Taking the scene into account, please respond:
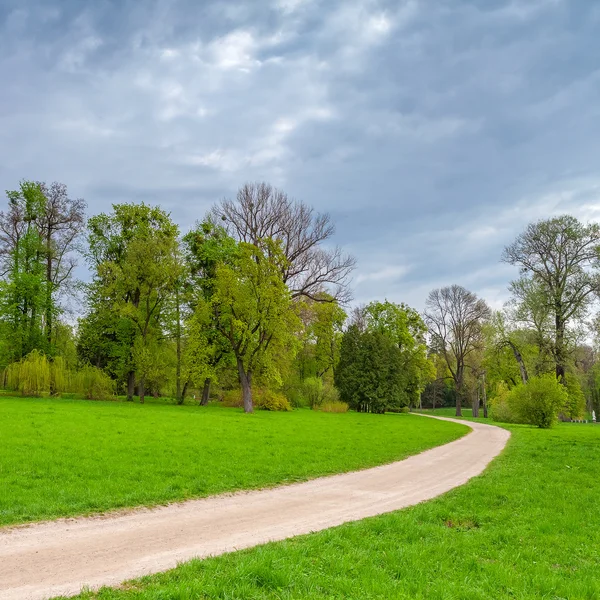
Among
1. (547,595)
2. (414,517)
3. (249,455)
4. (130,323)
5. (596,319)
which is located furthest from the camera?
(130,323)

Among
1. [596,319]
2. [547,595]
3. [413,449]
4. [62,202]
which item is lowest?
[413,449]

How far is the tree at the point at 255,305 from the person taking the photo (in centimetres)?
3098

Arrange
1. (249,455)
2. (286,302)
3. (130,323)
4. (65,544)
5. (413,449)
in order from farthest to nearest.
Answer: (130,323)
(286,302)
(413,449)
(249,455)
(65,544)

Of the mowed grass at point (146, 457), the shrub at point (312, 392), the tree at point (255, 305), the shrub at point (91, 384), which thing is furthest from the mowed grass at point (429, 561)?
the shrub at point (312, 392)

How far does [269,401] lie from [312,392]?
8.37 metres

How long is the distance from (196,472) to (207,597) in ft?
23.3

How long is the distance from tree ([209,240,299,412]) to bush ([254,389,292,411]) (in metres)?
5.26

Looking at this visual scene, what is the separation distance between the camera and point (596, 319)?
33.6m

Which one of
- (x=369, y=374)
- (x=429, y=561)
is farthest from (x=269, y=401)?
(x=429, y=561)

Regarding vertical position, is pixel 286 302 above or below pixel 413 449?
above

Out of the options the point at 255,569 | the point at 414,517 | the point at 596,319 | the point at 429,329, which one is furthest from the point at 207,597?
the point at 429,329

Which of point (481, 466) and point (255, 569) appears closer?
point (255, 569)

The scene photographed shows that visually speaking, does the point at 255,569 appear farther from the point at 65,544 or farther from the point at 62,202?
the point at 62,202

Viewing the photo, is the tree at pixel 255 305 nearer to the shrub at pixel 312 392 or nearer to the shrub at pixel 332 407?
the shrub at pixel 332 407
